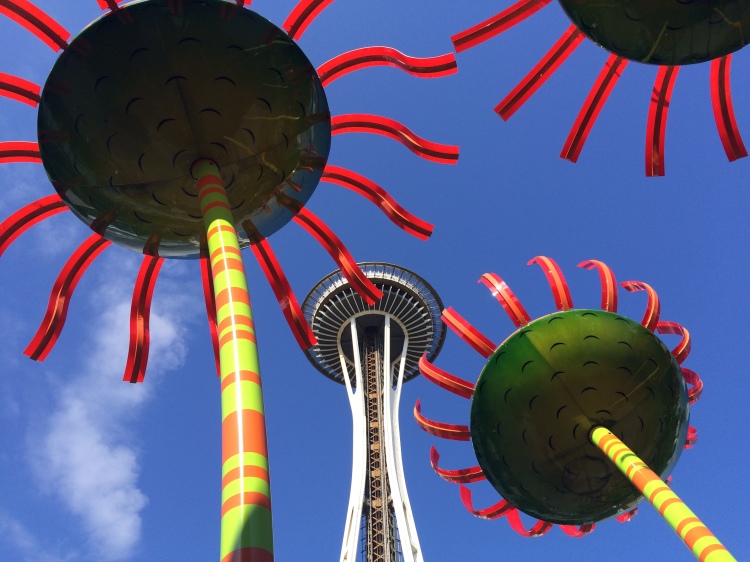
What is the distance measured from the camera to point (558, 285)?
25.9 ft

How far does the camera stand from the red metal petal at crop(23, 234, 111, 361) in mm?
6324

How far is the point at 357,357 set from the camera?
1727 inches

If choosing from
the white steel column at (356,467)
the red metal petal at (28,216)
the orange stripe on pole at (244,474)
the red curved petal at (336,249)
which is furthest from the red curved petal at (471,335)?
the white steel column at (356,467)

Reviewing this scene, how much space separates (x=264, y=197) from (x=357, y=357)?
1521 inches

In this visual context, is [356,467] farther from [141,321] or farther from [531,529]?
[141,321]

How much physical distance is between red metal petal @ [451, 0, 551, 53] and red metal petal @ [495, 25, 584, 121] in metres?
0.59

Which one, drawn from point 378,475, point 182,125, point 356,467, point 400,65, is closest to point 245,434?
point 182,125

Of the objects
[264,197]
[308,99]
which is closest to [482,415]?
[264,197]

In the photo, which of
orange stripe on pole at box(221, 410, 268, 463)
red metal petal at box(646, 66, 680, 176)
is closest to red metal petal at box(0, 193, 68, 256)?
orange stripe on pole at box(221, 410, 268, 463)

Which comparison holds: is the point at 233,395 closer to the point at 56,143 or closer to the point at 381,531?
the point at 56,143

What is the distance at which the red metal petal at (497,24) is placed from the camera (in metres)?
5.91

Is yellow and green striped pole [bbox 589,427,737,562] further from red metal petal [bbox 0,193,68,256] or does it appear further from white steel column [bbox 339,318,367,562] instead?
white steel column [bbox 339,318,367,562]

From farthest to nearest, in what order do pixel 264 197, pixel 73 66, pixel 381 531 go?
pixel 381 531 < pixel 264 197 < pixel 73 66

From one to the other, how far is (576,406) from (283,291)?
116 inches
